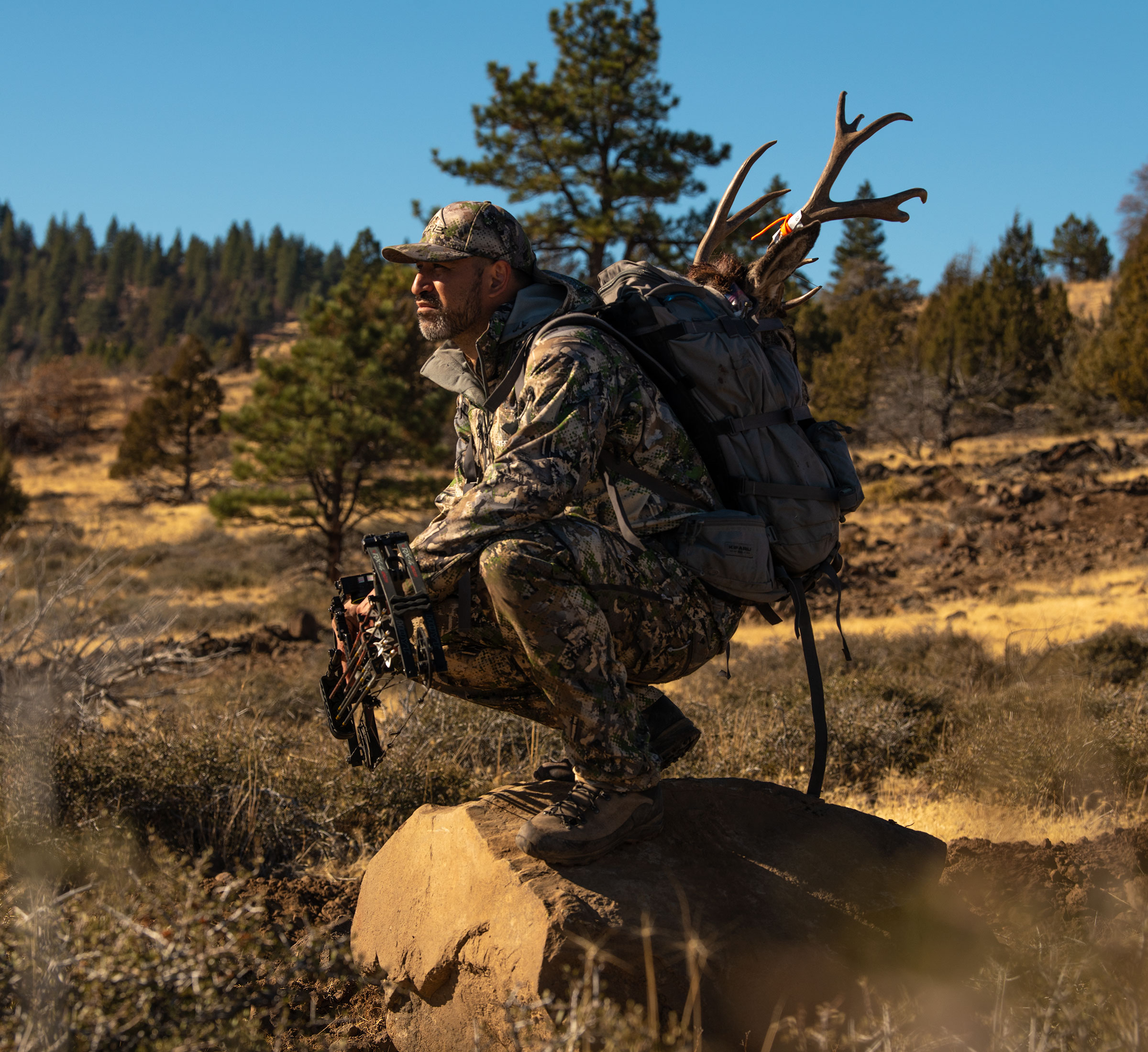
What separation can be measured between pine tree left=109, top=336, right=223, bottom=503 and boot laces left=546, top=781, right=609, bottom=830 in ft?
87.0

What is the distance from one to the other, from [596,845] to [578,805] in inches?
4.3

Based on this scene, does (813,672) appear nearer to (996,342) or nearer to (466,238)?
(466,238)

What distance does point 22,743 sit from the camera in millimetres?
3949

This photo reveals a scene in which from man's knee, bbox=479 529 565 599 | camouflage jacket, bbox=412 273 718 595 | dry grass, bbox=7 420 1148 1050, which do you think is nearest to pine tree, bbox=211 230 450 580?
dry grass, bbox=7 420 1148 1050

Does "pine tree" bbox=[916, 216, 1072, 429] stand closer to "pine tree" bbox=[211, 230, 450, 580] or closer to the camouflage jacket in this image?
"pine tree" bbox=[211, 230, 450, 580]

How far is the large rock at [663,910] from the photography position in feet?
7.63

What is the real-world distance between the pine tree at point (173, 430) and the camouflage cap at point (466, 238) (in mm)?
25919

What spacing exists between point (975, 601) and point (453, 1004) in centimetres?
945

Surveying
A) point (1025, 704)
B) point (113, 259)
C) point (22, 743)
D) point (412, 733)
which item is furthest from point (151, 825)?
point (113, 259)

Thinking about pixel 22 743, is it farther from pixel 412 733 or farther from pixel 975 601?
pixel 975 601

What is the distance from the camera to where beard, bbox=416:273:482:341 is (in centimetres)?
301

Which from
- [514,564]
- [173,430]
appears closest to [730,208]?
A: [514,564]

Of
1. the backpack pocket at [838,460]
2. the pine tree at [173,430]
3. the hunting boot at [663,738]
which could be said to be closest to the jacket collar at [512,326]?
the backpack pocket at [838,460]

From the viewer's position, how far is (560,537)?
2615 millimetres
